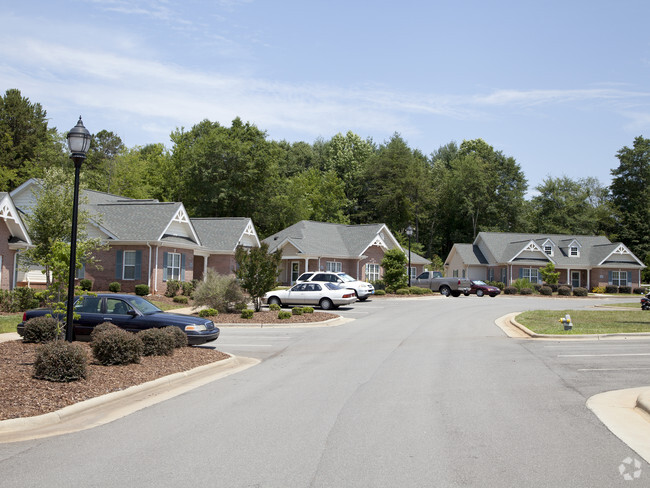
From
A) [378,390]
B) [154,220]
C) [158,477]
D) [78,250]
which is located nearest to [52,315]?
[78,250]

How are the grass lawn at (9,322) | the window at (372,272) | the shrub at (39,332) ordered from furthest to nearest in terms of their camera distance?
the window at (372,272) → the grass lawn at (9,322) → the shrub at (39,332)

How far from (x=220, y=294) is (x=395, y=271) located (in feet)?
74.3

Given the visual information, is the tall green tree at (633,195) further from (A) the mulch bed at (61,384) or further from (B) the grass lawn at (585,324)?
(A) the mulch bed at (61,384)

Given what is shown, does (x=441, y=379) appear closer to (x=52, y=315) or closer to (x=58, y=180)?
(x=52, y=315)

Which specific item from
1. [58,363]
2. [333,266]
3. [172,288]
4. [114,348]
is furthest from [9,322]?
[333,266]

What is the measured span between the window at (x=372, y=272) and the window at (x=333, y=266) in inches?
110

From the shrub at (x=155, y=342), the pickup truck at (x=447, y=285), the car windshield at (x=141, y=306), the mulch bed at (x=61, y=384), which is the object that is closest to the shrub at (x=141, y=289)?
the car windshield at (x=141, y=306)

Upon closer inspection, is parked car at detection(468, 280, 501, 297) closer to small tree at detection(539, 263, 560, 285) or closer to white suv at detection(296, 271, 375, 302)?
small tree at detection(539, 263, 560, 285)

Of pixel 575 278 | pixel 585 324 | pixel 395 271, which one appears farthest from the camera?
pixel 575 278

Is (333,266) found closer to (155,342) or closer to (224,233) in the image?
(224,233)

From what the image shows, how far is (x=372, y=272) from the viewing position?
5584 centimetres

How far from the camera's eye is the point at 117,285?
33.5 meters

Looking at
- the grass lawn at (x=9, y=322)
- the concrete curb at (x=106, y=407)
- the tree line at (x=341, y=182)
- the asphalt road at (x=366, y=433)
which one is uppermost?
the tree line at (x=341, y=182)

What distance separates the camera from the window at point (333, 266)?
52.7 meters
